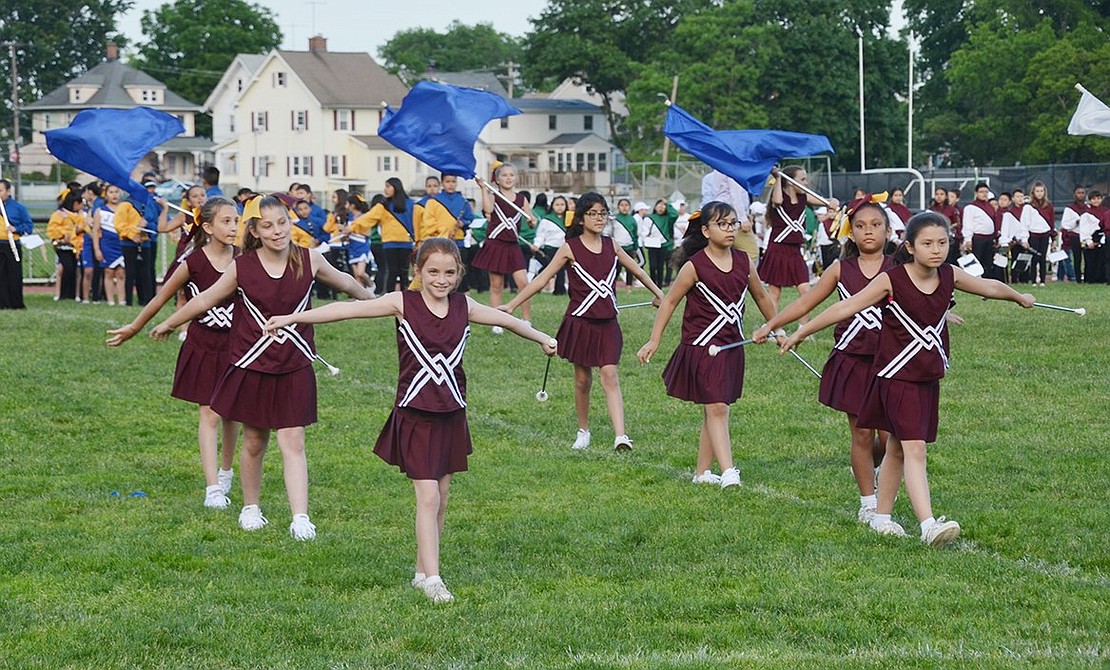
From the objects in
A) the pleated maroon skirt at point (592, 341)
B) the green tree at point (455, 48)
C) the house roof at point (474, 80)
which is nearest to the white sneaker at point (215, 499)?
the pleated maroon skirt at point (592, 341)

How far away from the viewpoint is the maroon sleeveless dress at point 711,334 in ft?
29.9

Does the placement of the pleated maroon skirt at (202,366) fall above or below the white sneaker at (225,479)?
above

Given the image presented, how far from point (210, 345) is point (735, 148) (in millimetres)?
5704

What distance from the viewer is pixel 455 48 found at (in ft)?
424

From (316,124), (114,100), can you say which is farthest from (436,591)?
(114,100)

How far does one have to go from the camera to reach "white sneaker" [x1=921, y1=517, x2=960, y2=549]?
288 inches

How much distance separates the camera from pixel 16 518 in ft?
27.6

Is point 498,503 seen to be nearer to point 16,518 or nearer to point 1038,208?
point 16,518

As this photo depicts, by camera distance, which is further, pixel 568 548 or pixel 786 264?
pixel 786 264

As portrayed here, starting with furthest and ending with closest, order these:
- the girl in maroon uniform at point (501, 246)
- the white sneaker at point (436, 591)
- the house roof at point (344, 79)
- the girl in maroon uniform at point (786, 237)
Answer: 1. the house roof at point (344, 79)
2. the girl in maroon uniform at point (501, 246)
3. the girl in maroon uniform at point (786, 237)
4. the white sneaker at point (436, 591)

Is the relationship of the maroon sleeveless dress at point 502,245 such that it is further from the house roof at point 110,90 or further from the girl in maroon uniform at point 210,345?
the house roof at point 110,90

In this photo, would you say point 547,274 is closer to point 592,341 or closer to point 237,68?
point 592,341

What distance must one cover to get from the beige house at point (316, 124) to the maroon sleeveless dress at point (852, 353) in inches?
2981

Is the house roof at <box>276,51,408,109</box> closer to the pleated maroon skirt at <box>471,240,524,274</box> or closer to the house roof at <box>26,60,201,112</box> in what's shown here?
the house roof at <box>26,60,201,112</box>
